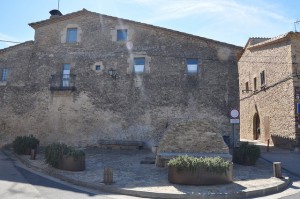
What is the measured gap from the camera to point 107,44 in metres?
18.0

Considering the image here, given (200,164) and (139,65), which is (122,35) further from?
(200,164)

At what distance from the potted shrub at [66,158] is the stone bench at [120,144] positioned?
17.7 ft

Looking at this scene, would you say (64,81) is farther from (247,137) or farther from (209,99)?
(247,137)

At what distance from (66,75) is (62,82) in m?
0.48

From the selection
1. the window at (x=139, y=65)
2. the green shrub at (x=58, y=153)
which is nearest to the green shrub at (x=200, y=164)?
the green shrub at (x=58, y=153)

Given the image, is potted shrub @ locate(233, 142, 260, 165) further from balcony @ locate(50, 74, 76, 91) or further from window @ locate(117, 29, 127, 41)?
balcony @ locate(50, 74, 76, 91)

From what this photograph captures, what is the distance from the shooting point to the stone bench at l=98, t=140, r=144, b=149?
1617cm

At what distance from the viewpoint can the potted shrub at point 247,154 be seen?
39.1 ft

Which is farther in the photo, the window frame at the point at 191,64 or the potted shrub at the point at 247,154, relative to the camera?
the window frame at the point at 191,64

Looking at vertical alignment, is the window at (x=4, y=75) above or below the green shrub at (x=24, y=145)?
above

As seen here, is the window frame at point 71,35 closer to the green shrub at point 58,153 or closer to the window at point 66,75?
the window at point 66,75

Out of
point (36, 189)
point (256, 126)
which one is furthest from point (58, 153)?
point (256, 126)

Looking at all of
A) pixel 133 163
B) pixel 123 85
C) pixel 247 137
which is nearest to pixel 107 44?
pixel 123 85

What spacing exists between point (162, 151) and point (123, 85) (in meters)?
6.98
